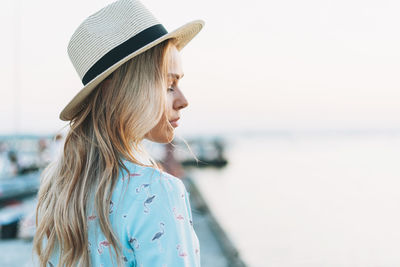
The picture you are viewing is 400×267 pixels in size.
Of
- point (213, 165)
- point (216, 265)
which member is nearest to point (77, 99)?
point (216, 265)

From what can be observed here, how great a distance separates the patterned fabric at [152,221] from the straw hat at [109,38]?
1.10 feet

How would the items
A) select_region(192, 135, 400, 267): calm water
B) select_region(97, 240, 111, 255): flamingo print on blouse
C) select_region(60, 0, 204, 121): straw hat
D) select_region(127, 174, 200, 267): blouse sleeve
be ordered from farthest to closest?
select_region(192, 135, 400, 267): calm water → select_region(60, 0, 204, 121): straw hat → select_region(97, 240, 111, 255): flamingo print on blouse → select_region(127, 174, 200, 267): blouse sleeve

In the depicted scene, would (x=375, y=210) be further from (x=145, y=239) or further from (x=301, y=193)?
(x=145, y=239)

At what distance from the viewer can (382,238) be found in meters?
8.61

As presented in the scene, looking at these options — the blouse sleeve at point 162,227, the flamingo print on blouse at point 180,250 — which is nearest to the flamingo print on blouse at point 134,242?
the blouse sleeve at point 162,227

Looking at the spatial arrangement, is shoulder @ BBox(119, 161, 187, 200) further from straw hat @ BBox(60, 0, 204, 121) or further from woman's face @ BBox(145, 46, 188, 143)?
straw hat @ BBox(60, 0, 204, 121)

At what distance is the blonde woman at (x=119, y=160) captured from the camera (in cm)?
111


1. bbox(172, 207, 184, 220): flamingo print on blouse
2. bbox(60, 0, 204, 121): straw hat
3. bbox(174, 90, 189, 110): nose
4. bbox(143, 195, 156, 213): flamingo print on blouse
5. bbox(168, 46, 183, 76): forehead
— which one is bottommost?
bbox(172, 207, 184, 220): flamingo print on blouse

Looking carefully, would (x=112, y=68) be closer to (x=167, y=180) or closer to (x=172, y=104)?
(x=172, y=104)

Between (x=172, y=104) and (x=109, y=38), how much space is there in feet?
0.91

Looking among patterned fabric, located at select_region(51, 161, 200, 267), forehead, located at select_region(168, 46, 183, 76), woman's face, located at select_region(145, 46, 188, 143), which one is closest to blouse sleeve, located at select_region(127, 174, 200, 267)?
patterned fabric, located at select_region(51, 161, 200, 267)

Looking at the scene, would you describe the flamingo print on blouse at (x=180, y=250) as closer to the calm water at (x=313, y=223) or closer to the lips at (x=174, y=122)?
the lips at (x=174, y=122)

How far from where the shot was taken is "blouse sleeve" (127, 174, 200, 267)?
1.09m

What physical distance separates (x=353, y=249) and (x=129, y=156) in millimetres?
7038
